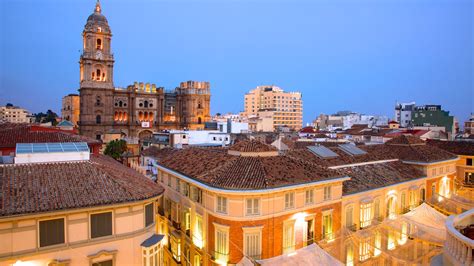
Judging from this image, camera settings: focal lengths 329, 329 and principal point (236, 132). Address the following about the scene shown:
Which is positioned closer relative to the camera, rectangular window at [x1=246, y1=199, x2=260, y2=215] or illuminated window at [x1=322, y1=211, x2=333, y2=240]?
rectangular window at [x1=246, y1=199, x2=260, y2=215]

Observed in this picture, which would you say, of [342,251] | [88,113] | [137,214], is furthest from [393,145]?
[88,113]

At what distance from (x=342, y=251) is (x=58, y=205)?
18739 millimetres

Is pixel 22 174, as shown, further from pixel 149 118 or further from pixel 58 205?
pixel 149 118

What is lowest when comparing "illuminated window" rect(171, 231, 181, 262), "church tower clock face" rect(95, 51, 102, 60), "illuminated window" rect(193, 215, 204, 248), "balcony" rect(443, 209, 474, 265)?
"illuminated window" rect(171, 231, 181, 262)

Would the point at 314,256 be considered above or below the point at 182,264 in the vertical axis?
above

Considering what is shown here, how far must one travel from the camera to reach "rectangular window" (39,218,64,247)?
1490cm

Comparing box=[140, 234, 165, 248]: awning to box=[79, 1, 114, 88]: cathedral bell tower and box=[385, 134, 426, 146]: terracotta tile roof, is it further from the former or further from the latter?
box=[79, 1, 114, 88]: cathedral bell tower

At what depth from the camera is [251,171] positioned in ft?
71.2

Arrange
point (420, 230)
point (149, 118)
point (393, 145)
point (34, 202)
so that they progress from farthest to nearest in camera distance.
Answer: point (149, 118) → point (393, 145) → point (420, 230) → point (34, 202)

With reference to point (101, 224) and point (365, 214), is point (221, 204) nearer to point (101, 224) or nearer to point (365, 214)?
point (101, 224)

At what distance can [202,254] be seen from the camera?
22.5m

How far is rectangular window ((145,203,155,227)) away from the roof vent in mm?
4988

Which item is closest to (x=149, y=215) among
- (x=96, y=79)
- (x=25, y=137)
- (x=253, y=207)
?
(x=253, y=207)

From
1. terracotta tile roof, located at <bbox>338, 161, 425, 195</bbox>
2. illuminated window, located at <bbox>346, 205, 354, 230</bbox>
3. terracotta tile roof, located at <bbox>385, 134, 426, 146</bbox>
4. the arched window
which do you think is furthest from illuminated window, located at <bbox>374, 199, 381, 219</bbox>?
the arched window
